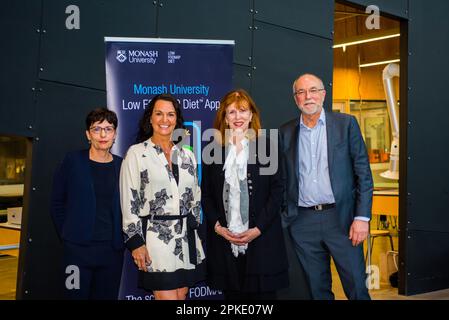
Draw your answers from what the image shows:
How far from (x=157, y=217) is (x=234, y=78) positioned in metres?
1.68

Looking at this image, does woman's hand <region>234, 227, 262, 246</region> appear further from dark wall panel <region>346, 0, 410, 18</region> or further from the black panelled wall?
dark wall panel <region>346, 0, 410, 18</region>

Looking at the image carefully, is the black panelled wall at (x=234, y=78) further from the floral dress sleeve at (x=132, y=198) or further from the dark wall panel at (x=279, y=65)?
the floral dress sleeve at (x=132, y=198)

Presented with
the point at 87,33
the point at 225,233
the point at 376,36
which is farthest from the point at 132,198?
the point at 376,36

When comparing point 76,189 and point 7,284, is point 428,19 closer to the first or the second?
point 76,189

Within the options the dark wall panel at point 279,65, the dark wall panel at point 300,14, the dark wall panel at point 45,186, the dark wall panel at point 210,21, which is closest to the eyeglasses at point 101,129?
the dark wall panel at point 45,186

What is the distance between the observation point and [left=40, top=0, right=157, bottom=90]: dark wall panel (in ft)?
9.85

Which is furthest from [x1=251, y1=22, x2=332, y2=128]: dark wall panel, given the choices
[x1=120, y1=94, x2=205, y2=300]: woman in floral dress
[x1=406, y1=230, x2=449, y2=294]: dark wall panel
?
[x1=406, y1=230, x2=449, y2=294]: dark wall panel

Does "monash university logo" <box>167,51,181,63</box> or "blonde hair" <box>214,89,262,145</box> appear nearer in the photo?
"blonde hair" <box>214,89,262,145</box>

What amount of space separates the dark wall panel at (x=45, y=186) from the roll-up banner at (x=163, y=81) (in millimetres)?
318

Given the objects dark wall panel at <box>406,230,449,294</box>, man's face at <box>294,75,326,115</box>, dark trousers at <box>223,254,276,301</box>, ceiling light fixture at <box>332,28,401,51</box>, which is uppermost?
ceiling light fixture at <box>332,28,401,51</box>

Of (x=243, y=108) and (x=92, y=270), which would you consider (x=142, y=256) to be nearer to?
(x=92, y=270)

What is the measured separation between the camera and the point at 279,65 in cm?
407

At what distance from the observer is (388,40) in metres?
8.34

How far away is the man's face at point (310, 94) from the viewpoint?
293 cm
